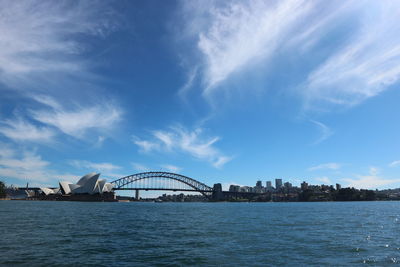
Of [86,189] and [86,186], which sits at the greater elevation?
[86,186]

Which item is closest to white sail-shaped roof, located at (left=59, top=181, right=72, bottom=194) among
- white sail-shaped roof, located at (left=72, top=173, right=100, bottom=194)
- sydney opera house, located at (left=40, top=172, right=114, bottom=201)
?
sydney opera house, located at (left=40, top=172, right=114, bottom=201)

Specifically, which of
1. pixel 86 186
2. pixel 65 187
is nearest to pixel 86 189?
pixel 86 186

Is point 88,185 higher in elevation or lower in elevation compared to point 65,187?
higher

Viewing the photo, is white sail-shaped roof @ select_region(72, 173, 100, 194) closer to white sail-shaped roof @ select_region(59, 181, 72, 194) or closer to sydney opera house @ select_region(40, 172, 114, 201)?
sydney opera house @ select_region(40, 172, 114, 201)

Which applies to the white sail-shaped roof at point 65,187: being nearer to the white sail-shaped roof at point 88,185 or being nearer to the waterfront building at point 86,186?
the waterfront building at point 86,186

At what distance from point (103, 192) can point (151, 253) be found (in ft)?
598

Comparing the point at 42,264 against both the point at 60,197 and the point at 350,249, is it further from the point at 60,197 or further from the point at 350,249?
the point at 60,197

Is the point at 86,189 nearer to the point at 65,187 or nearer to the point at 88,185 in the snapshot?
the point at 88,185

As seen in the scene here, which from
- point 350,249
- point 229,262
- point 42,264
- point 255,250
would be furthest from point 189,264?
point 350,249

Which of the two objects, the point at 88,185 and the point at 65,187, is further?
the point at 65,187

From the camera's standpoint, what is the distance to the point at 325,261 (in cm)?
1558

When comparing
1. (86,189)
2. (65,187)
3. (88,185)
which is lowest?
(86,189)

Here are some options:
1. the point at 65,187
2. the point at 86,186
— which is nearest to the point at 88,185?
the point at 86,186

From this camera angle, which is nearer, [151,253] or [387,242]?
[151,253]
